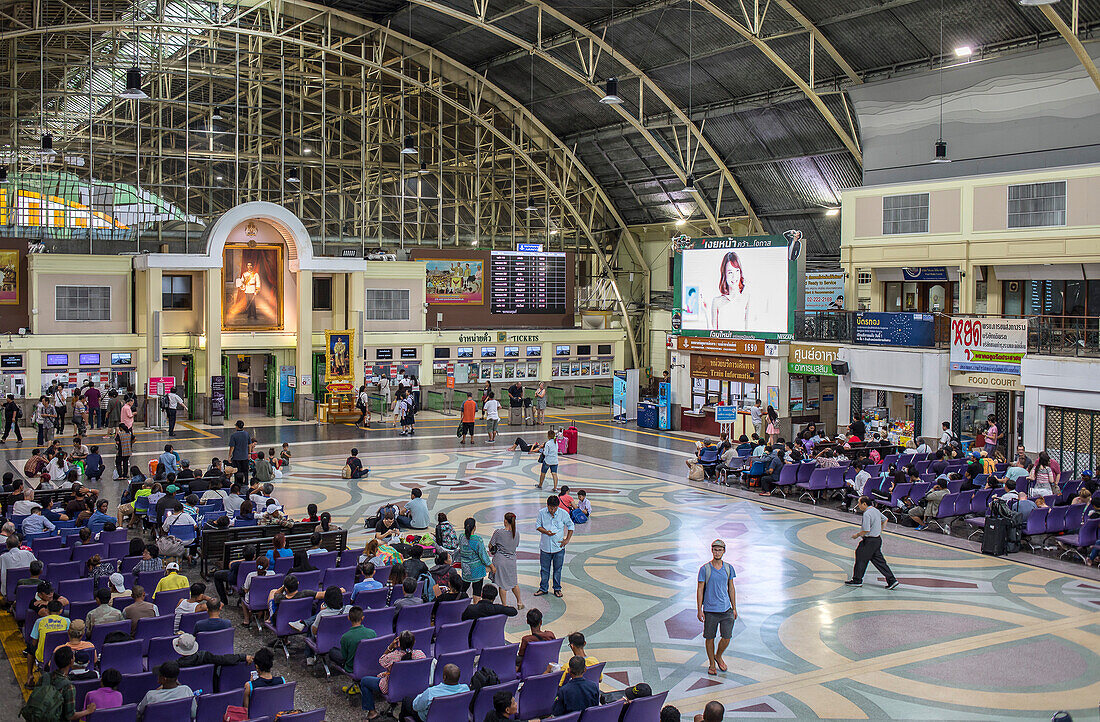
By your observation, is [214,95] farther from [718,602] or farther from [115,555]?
[718,602]

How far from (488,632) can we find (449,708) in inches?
99.7

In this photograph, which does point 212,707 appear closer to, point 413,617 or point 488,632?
point 413,617

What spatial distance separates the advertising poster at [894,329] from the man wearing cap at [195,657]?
23.6 m

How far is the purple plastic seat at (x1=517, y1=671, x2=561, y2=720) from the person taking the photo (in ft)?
A: 32.6

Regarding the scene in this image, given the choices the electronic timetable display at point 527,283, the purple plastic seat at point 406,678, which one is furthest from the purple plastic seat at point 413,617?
the electronic timetable display at point 527,283

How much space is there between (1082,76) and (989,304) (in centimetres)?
708

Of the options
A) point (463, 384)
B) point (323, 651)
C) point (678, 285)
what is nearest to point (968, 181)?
point (678, 285)

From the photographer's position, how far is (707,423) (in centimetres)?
3628

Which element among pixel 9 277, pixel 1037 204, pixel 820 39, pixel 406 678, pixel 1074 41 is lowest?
pixel 406 678

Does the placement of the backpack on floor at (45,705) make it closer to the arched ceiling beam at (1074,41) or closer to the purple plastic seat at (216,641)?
the purple plastic seat at (216,641)

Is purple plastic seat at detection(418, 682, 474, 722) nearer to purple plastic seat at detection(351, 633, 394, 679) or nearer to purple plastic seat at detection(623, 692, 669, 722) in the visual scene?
purple plastic seat at detection(623, 692, 669, 722)

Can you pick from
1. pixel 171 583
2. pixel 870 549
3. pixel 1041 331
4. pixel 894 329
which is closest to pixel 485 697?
pixel 171 583

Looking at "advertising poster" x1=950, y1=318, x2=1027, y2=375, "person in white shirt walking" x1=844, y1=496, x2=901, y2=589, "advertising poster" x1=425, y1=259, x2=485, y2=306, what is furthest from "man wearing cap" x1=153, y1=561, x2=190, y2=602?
"advertising poster" x1=425, y1=259, x2=485, y2=306

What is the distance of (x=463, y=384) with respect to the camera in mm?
44562
